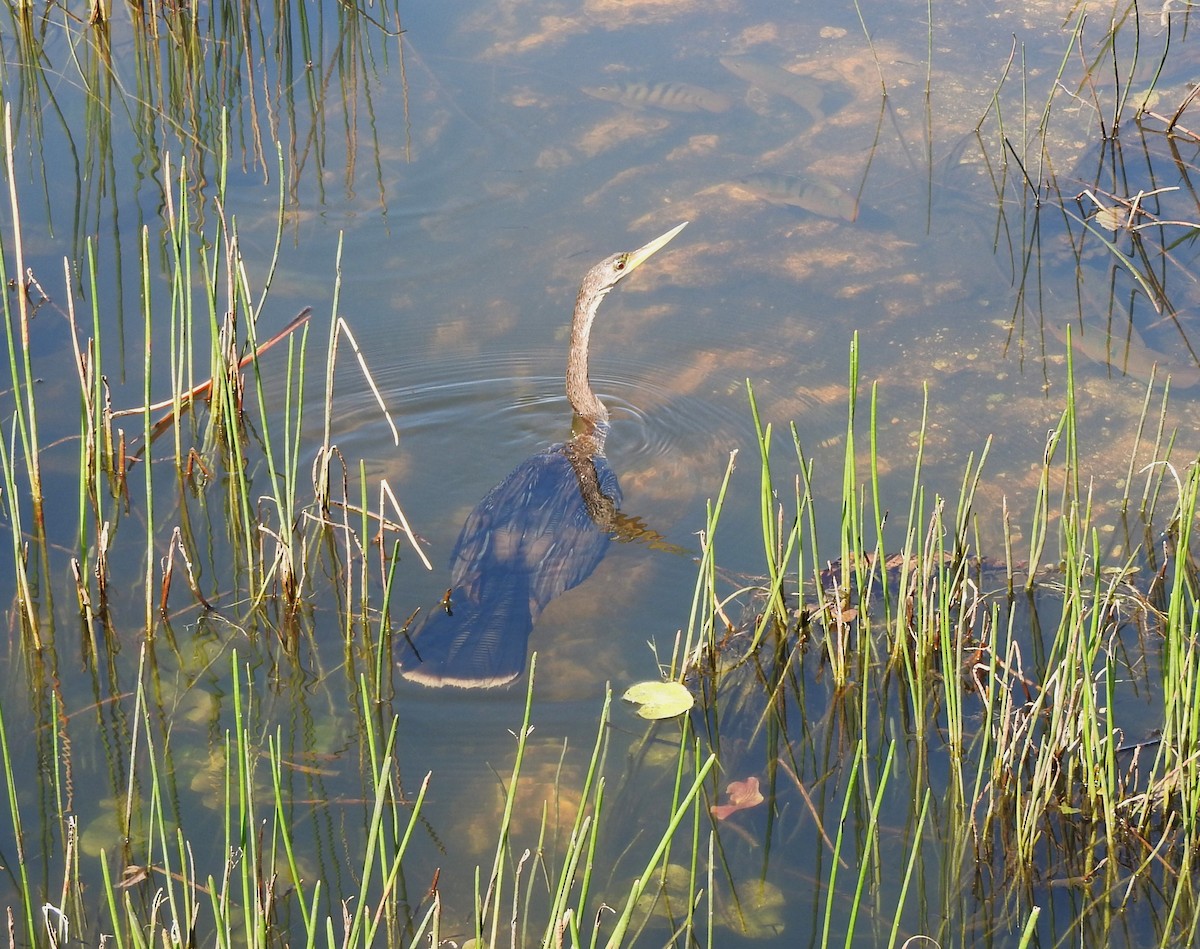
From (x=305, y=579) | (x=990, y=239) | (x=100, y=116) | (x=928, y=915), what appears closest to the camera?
(x=928, y=915)

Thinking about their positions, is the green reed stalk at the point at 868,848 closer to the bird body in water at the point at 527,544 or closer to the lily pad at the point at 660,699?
the lily pad at the point at 660,699

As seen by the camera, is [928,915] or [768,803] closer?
[928,915]

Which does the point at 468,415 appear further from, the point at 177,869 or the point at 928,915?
the point at 928,915

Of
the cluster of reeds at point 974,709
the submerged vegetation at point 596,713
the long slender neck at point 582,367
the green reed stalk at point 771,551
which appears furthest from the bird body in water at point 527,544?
the green reed stalk at point 771,551

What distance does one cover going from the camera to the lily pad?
3.16 metres

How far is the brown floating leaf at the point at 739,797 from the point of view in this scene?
2953mm

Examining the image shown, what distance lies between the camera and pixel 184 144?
547cm

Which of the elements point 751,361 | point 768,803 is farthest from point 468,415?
point 768,803

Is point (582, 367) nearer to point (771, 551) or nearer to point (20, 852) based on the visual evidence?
point (771, 551)

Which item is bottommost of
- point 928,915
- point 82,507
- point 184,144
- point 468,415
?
point 928,915

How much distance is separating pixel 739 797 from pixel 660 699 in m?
0.33

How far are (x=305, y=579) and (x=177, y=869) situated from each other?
1103 mm

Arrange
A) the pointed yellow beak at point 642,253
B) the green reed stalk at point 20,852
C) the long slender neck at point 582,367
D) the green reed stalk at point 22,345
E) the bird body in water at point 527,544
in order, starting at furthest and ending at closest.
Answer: the pointed yellow beak at point 642,253 → the long slender neck at point 582,367 → the bird body in water at point 527,544 → the green reed stalk at point 22,345 → the green reed stalk at point 20,852

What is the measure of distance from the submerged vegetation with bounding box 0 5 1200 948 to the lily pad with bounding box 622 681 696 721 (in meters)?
0.02
